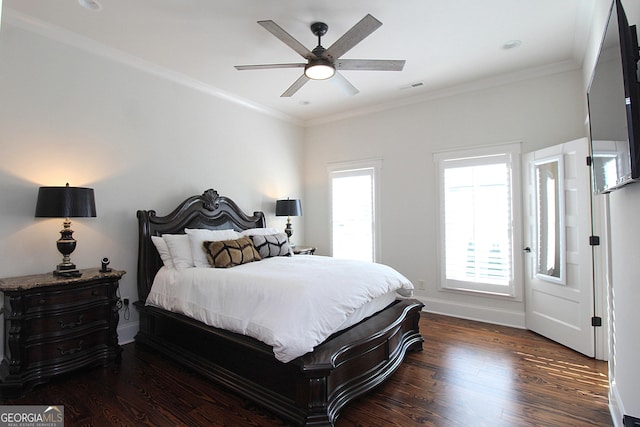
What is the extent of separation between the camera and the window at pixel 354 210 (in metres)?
5.24

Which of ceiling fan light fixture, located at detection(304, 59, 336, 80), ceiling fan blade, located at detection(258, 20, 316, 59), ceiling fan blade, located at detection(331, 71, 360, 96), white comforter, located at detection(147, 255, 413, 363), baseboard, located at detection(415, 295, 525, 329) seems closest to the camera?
white comforter, located at detection(147, 255, 413, 363)

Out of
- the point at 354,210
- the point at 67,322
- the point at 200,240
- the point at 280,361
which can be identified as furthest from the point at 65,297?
the point at 354,210

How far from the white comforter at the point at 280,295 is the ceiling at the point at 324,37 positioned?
2.25m

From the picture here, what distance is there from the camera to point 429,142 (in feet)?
15.4

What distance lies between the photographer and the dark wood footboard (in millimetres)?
2166

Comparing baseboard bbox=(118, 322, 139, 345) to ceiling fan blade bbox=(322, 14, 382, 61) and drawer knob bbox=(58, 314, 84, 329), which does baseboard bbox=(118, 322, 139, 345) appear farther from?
ceiling fan blade bbox=(322, 14, 382, 61)

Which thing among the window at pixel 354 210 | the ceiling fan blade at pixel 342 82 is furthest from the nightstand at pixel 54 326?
the window at pixel 354 210

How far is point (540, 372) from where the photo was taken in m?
2.88

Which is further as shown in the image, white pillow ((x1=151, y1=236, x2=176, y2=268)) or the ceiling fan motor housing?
white pillow ((x1=151, y1=236, x2=176, y2=268))

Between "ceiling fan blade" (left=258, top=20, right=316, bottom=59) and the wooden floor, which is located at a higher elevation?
"ceiling fan blade" (left=258, top=20, right=316, bottom=59)

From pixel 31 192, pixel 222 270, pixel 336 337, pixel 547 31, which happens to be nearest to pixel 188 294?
pixel 222 270

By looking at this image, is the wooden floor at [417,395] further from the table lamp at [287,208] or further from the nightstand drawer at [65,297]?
the table lamp at [287,208]

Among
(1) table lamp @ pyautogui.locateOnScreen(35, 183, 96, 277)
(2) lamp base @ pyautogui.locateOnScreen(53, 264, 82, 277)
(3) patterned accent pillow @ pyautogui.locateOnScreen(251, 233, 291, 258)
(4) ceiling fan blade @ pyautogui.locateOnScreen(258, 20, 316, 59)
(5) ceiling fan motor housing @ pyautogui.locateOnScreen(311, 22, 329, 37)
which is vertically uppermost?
(5) ceiling fan motor housing @ pyautogui.locateOnScreen(311, 22, 329, 37)

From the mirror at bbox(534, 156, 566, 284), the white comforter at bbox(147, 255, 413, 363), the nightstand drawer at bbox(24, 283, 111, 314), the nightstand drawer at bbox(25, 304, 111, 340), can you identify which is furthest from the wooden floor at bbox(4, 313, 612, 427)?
the mirror at bbox(534, 156, 566, 284)
